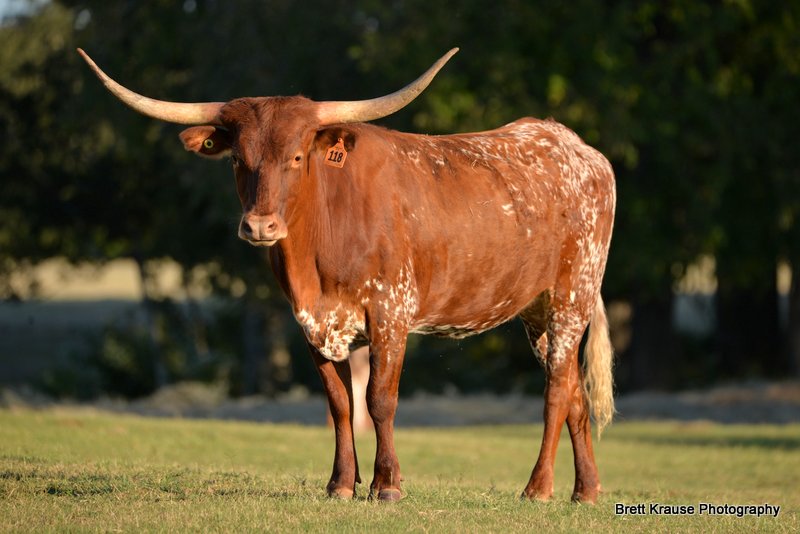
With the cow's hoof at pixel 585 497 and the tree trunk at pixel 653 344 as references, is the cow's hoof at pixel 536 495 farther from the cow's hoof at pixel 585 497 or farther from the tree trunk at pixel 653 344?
the tree trunk at pixel 653 344

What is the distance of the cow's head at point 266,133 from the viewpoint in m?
8.08

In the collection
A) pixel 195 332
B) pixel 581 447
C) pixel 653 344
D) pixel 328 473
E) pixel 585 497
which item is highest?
pixel 581 447

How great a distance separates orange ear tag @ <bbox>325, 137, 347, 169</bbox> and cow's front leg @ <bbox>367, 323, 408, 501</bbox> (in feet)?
3.49

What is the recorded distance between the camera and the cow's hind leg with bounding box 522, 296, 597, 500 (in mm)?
9539

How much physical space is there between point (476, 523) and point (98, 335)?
918 inches

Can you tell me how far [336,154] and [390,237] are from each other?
0.63m

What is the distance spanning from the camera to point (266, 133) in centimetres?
822

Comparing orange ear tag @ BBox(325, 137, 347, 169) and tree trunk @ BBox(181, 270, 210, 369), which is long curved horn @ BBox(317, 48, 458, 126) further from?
tree trunk @ BBox(181, 270, 210, 369)

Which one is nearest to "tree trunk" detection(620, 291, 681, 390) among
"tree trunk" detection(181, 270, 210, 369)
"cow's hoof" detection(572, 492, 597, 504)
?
"tree trunk" detection(181, 270, 210, 369)

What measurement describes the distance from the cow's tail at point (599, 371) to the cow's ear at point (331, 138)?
2704 mm

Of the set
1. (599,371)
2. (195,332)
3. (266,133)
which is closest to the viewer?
(266,133)

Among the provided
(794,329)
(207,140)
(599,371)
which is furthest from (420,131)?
(207,140)

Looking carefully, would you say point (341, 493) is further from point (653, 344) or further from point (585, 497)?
point (653, 344)

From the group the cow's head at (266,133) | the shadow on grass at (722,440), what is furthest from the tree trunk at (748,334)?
the cow's head at (266,133)
